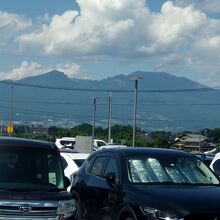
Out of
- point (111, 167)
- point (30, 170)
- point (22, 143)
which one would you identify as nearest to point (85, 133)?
point (111, 167)

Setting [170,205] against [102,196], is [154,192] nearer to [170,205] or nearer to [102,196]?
[170,205]

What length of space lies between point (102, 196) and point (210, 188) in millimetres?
1830

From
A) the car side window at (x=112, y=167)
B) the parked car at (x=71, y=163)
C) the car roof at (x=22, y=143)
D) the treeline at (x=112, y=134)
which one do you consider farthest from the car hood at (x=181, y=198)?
the treeline at (x=112, y=134)

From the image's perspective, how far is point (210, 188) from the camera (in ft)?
32.9

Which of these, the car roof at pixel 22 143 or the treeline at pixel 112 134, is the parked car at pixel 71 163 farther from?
the treeline at pixel 112 134

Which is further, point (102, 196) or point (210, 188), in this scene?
point (102, 196)

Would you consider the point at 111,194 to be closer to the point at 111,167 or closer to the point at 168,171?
the point at 111,167

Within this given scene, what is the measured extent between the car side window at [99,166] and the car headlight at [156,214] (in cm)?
220

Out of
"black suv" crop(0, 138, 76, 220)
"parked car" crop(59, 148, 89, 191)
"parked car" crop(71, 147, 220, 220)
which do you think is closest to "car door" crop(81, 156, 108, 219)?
"parked car" crop(71, 147, 220, 220)

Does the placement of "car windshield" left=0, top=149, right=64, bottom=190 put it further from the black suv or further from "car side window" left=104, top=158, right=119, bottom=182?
"car side window" left=104, top=158, right=119, bottom=182

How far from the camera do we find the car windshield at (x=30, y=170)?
9258 mm

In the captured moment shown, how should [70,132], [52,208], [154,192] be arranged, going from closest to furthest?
[52,208] < [154,192] < [70,132]

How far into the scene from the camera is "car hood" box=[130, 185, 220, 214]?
29.5ft

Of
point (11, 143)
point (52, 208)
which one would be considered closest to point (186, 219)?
point (52, 208)
